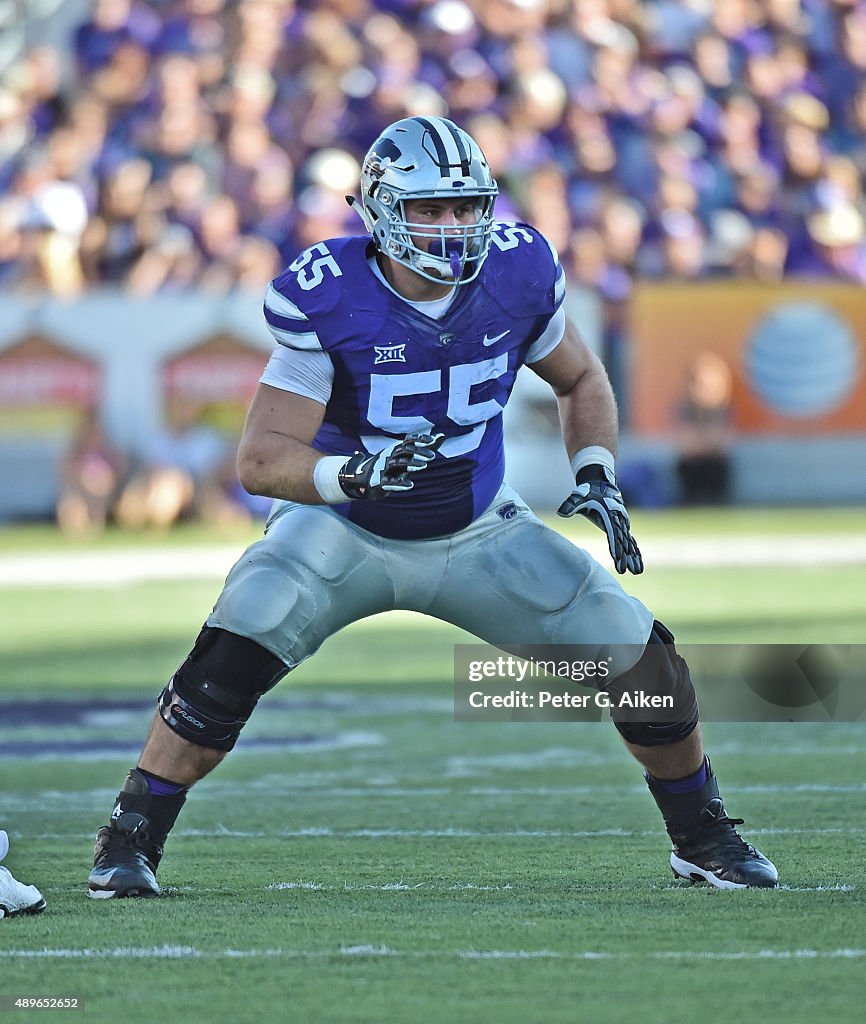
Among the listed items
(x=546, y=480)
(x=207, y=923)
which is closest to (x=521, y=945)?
(x=207, y=923)

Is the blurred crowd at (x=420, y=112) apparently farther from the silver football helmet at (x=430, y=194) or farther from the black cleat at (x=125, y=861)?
the black cleat at (x=125, y=861)

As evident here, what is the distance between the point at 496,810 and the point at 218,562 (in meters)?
7.52

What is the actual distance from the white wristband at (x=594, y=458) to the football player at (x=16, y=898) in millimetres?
1588

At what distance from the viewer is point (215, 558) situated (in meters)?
13.3

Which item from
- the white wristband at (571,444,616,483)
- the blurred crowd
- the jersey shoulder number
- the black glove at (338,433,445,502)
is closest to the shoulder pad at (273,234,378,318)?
the jersey shoulder number

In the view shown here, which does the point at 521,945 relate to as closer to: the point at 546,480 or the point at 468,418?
the point at 468,418

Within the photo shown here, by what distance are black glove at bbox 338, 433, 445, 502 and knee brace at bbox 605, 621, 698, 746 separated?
0.69 meters

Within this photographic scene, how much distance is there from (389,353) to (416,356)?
0.07 meters

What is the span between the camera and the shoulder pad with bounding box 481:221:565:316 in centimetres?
477

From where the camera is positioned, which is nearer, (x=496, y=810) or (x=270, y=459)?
(x=270, y=459)

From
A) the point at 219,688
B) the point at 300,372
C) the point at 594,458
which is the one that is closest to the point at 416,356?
the point at 300,372

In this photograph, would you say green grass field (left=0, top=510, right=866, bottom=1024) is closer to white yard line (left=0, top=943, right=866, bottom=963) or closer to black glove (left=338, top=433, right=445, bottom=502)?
white yard line (left=0, top=943, right=866, bottom=963)

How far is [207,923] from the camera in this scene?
4.06 m

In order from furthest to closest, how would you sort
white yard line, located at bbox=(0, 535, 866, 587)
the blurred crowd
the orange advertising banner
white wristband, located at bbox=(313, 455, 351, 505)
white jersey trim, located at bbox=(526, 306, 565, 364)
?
the orange advertising banner → the blurred crowd → white yard line, located at bbox=(0, 535, 866, 587) → white jersey trim, located at bbox=(526, 306, 565, 364) → white wristband, located at bbox=(313, 455, 351, 505)
